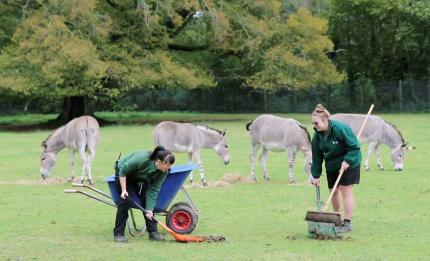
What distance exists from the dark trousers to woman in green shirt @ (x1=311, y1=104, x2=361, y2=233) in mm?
2401

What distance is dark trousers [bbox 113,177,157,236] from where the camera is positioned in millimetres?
11102

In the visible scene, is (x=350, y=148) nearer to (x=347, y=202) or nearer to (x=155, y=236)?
(x=347, y=202)

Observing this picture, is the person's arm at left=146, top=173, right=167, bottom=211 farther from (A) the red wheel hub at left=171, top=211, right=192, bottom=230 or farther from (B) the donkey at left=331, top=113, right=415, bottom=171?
(B) the donkey at left=331, top=113, right=415, bottom=171

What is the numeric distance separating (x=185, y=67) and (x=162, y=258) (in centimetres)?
3181

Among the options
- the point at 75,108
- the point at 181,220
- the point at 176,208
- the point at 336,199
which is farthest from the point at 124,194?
the point at 75,108

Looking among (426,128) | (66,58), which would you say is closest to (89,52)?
(66,58)

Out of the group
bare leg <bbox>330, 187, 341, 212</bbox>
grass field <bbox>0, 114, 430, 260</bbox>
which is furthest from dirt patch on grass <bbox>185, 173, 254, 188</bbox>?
bare leg <bbox>330, 187, 341, 212</bbox>

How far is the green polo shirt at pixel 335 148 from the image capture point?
11.5m

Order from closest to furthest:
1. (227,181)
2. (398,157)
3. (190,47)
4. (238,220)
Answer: (238,220) → (227,181) → (398,157) → (190,47)

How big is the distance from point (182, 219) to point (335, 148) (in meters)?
2.35

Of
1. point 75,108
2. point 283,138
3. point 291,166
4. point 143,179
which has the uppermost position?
point 75,108

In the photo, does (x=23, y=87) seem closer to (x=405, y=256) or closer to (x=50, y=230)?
(x=50, y=230)

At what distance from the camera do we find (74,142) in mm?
19000

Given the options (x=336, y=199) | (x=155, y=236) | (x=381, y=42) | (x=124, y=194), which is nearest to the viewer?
(x=124, y=194)
